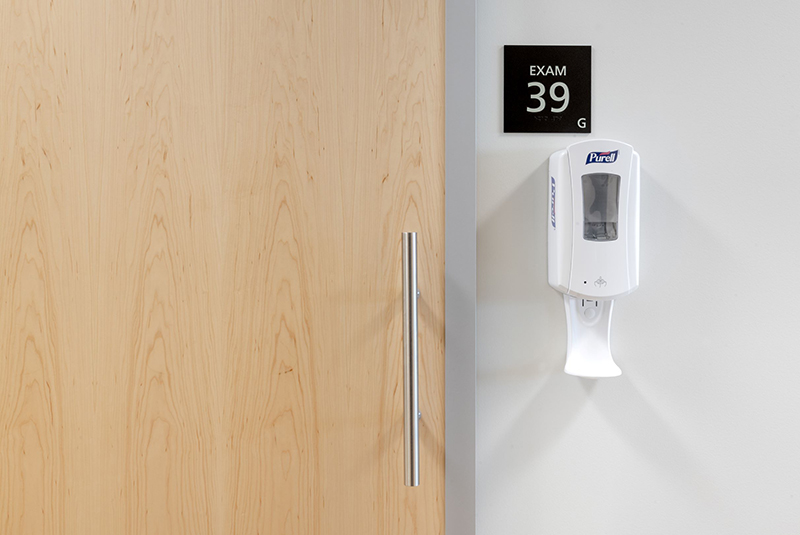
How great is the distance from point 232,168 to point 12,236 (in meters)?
0.40

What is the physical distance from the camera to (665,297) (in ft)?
2.94

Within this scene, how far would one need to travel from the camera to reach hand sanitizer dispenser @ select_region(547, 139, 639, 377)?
806mm

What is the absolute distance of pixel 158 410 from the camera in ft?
2.81

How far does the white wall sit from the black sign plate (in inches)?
0.8

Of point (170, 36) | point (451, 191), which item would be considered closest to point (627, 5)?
point (451, 191)

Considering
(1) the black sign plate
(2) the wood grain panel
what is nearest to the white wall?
(1) the black sign plate

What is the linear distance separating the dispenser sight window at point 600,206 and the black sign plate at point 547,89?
5.0 inches

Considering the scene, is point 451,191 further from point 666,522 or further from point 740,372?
point 666,522

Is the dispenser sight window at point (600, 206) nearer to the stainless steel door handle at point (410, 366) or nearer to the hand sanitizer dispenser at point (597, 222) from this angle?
the hand sanitizer dispenser at point (597, 222)

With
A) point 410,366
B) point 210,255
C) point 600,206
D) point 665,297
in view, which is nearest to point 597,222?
point 600,206

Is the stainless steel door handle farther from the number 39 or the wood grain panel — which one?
the number 39

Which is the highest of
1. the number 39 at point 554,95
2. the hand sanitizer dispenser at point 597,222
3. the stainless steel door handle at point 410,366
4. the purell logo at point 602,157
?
the number 39 at point 554,95

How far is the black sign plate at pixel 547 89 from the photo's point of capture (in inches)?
34.7

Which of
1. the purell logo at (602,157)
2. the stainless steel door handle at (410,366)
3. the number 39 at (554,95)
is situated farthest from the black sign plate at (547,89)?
the stainless steel door handle at (410,366)
